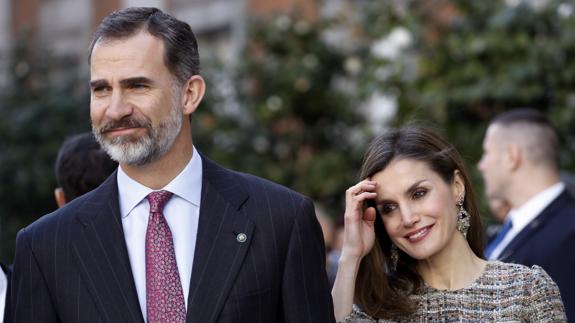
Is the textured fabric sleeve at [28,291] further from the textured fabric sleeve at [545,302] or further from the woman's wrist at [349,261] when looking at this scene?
the textured fabric sleeve at [545,302]

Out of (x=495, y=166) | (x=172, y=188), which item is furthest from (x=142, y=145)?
(x=495, y=166)

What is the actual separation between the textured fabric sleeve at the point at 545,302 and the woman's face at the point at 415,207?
0.36 m

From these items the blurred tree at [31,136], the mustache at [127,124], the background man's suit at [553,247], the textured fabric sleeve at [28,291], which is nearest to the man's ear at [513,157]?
the background man's suit at [553,247]

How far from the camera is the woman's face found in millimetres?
3729

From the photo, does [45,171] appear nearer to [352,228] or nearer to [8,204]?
[8,204]

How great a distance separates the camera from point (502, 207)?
720 centimetres

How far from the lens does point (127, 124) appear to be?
3.22 meters

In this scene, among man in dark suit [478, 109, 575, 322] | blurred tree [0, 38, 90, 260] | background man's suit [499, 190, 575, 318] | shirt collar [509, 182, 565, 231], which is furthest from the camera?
blurred tree [0, 38, 90, 260]

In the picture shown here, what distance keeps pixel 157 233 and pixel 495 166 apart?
3.43m

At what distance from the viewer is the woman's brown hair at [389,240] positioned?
3.79 metres

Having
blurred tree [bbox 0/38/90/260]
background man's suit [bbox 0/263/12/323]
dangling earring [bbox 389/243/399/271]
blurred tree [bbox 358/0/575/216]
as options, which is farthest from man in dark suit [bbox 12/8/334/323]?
blurred tree [bbox 0/38/90/260]

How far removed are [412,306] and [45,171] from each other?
290 inches

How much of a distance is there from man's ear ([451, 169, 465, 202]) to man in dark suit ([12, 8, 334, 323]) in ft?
2.55

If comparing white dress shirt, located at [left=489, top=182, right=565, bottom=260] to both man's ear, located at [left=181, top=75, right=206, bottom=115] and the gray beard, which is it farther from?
the gray beard
